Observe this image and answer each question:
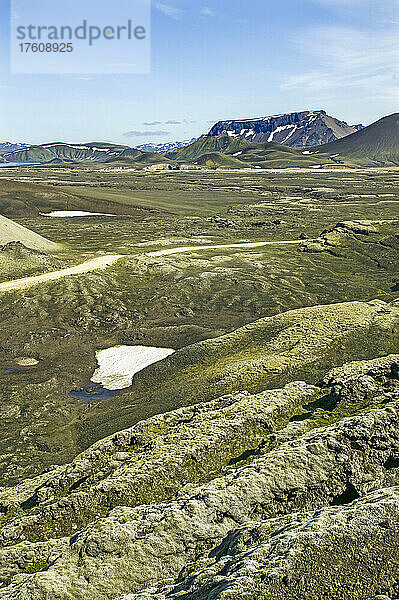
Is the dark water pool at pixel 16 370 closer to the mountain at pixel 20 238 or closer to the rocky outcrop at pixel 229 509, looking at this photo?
the rocky outcrop at pixel 229 509

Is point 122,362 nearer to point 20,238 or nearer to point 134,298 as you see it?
point 134,298

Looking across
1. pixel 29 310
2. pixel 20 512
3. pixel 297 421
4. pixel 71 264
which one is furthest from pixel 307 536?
pixel 71 264

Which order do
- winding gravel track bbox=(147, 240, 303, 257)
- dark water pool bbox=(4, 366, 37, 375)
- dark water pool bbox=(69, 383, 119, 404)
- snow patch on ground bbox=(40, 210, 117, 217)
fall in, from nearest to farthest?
dark water pool bbox=(69, 383, 119, 404) < dark water pool bbox=(4, 366, 37, 375) < winding gravel track bbox=(147, 240, 303, 257) < snow patch on ground bbox=(40, 210, 117, 217)

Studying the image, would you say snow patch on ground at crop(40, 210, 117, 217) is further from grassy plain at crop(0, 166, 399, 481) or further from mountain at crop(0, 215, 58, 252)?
mountain at crop(0, 215, 58, 252)

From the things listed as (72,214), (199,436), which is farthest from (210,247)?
(199,436)

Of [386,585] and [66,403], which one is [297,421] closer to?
[386,585]

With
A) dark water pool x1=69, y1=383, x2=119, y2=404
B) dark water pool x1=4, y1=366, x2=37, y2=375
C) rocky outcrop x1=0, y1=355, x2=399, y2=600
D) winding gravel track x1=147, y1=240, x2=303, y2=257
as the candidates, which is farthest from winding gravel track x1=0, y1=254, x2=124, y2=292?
rocky outcrop x1=0, y1=355, x2=399, y2=600
